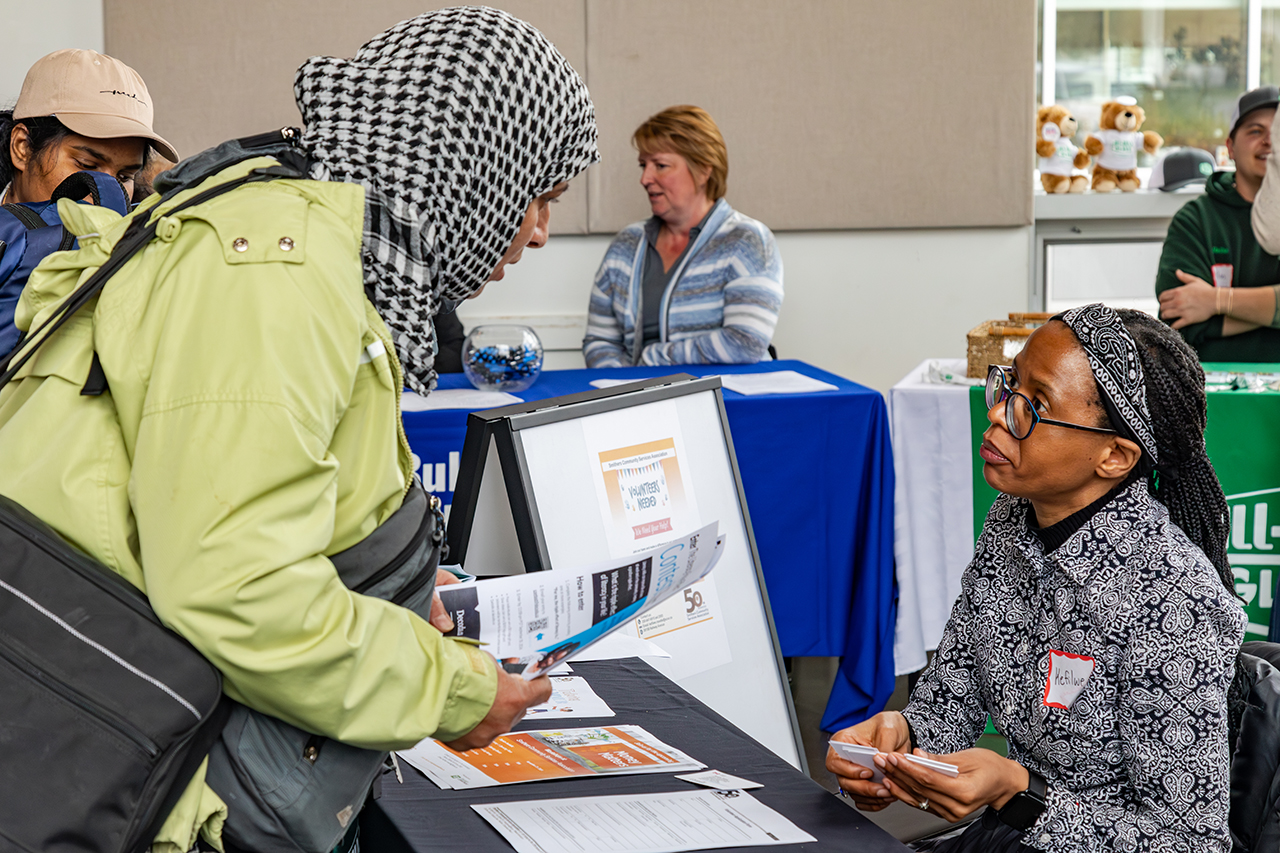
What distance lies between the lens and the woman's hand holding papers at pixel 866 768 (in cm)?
148

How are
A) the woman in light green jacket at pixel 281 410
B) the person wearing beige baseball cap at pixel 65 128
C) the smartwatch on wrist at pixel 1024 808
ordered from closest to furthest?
the woman in light green jacket at pixel 281 410 < the smartwatch on wrist at pixel 1024 808 < the person wearing beige baseball cap at pixel 65 128

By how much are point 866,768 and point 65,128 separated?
6.33ft

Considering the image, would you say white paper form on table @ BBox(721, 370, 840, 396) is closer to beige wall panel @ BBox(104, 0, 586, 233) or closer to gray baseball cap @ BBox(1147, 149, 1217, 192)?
beige wall panel @ BBox(104, 0, 586, 233)

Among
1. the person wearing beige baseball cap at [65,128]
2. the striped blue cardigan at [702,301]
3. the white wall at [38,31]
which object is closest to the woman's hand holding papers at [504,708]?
the person wearing beige baseball cap at [65,128]

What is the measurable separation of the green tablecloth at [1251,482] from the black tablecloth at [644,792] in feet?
6.62

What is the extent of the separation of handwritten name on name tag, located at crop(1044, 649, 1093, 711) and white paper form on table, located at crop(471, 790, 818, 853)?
19.6 inches

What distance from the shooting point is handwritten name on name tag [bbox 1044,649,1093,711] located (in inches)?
58.6

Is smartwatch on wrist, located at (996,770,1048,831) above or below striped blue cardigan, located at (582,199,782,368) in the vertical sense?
below

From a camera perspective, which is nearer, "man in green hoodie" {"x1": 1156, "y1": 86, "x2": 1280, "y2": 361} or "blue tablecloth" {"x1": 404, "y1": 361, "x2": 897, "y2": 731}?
"blue tablecloth" {"x1": 404, "y1": 361, "x2": 897, "y2": 731}

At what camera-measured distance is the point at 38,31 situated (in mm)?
3957

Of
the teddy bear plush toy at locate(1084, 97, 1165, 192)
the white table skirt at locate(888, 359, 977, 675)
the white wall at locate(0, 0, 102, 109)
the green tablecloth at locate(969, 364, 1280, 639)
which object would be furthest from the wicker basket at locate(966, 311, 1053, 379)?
the white wall at locate(0, 0, 102, 109)

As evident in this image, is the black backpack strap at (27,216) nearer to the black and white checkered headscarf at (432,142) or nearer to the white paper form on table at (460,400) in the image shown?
the black and white checkered headscarf at (432,142)

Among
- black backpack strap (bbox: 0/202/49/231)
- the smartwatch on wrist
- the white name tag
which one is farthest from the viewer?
the white name tag

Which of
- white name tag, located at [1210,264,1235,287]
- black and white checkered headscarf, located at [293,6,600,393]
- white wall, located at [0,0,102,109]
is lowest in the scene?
white name tag, located at [1210,264,1235,287]
